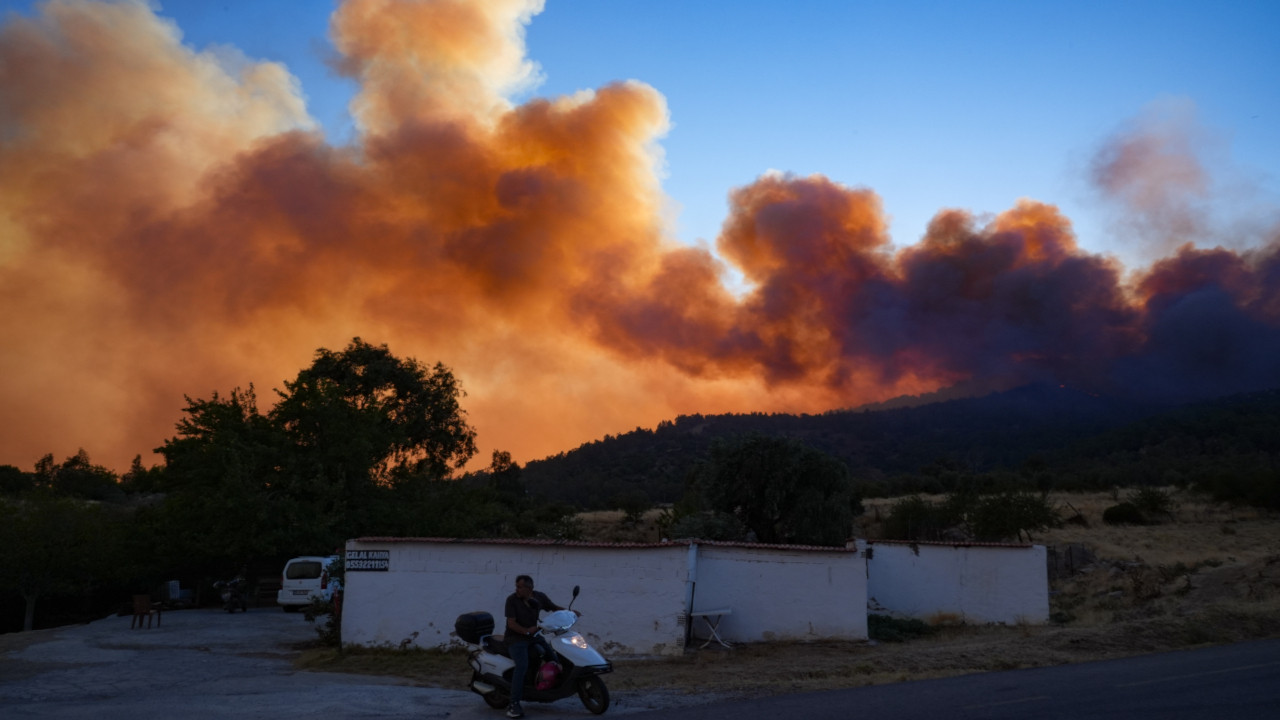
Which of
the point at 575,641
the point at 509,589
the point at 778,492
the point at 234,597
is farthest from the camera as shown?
the point at 778,492

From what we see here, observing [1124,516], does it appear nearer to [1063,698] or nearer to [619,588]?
[619,588]

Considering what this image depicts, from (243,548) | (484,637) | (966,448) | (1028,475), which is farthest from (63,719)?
(966,448)

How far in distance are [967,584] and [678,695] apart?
12944 mm

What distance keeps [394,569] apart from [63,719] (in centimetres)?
692

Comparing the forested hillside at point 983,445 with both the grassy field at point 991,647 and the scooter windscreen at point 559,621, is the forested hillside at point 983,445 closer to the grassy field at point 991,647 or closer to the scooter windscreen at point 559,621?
the grassy field at point 991,647

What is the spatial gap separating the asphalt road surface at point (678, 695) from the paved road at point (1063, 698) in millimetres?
14

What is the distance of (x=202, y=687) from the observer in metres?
13.0

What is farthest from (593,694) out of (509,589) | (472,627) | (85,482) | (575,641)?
(85,482)

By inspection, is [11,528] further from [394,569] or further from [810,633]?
[810,633]

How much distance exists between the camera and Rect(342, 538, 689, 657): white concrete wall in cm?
1630

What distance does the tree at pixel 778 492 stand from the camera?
121 feet

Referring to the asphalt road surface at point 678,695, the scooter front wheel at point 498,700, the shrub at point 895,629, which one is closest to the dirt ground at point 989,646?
the shrub at point 895,629

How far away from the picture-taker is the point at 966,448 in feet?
411

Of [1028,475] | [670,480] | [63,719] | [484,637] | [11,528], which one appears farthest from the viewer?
[670,480]
